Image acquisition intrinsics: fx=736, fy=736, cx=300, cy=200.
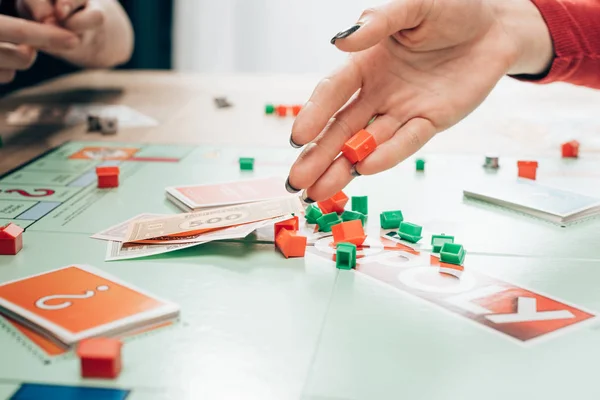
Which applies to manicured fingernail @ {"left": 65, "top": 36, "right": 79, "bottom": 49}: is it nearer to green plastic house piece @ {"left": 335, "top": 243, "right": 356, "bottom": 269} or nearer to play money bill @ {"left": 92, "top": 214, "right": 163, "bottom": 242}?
play money bill @ {"left": 92, "top": 214, "right": 163, "bottom": 242}

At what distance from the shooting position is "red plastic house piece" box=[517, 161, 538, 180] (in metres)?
1.44

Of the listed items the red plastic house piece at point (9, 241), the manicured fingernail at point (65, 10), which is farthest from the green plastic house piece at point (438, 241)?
the manicured fingernail at point (65, 10)

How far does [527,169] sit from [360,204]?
1.37ft

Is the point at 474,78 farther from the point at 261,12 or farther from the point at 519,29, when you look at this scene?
the point at 261,12

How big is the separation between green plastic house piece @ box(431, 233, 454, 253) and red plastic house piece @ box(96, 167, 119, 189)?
0.62 m

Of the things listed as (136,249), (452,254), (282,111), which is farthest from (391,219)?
(282,111)

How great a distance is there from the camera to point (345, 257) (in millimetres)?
1002

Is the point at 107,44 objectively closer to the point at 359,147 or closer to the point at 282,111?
the point at 282,111

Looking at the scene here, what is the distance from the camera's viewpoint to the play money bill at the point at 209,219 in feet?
3.57

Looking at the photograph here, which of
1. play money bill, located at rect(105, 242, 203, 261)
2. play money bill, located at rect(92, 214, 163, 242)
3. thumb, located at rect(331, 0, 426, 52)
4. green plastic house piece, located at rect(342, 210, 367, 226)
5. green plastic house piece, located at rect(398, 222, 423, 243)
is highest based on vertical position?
thumb, located at rect(331, 0, 426, 52)

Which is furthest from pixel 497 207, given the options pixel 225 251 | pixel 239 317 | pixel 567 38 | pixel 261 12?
pixel 261 12

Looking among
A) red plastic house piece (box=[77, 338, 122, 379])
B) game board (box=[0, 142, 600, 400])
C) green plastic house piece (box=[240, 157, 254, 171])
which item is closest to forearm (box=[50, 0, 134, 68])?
green plastic house piece (box=[240, 157, 254, 171])

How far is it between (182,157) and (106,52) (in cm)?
100

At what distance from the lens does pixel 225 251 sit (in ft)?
3.47
